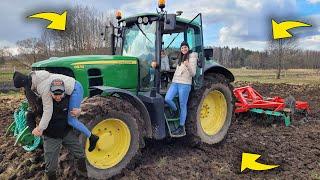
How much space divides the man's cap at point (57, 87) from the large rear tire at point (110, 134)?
0.63m

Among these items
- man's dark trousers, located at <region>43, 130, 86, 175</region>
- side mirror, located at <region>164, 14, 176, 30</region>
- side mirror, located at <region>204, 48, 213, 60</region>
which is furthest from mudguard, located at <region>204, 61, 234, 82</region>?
man's dark trousers, located at <region>43, 130, 86, 175</region>

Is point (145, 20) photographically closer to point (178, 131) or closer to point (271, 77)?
point (178, 131)

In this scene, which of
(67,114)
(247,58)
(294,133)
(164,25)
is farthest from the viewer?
(247,58)

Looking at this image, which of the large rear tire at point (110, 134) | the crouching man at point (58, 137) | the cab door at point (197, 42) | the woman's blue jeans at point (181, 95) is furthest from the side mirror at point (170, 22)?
the crouching man at point (58, 137)

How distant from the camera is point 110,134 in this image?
605 centimetres

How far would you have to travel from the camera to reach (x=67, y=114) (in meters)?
5.34

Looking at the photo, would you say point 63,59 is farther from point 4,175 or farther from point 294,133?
point 294,133

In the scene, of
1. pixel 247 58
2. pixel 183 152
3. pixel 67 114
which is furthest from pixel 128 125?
pixel 247 58

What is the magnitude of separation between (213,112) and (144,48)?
2.12 m

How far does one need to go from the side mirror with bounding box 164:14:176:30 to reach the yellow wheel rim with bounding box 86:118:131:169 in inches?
67.2

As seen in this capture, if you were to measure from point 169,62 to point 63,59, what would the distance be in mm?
2173

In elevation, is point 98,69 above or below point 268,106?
above

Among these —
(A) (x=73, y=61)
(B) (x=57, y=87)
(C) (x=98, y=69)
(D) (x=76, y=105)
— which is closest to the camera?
(B) (x=57, y=87)

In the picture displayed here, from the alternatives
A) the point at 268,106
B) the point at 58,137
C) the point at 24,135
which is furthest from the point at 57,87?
the point at 268,106
